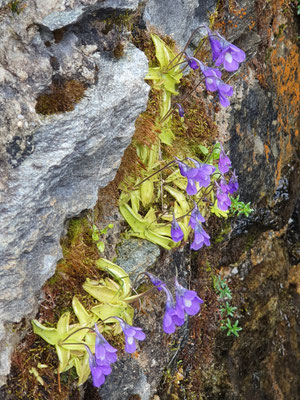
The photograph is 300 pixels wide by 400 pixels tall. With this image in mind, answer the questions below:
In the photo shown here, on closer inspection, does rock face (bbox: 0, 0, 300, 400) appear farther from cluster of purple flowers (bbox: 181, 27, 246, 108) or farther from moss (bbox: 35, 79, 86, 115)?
cluster of purple flowers (bbox: 181, 27, 246, 108)

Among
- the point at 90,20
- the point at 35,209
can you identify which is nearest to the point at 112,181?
the point at 35,209

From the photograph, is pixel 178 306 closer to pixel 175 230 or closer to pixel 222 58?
pixel 175 230

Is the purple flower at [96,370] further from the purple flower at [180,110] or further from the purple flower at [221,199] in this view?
the purple flower at [180,110]

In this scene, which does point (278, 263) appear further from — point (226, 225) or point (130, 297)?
point (130, 297)

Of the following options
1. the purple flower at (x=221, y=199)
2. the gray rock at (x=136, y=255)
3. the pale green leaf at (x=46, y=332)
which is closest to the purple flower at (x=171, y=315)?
the gray rock at (x=136, y=255)

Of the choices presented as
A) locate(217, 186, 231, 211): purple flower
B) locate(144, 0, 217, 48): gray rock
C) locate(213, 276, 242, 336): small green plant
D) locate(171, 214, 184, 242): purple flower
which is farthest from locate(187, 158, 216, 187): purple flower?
locate(213, 276, 242, 336): small green plant
